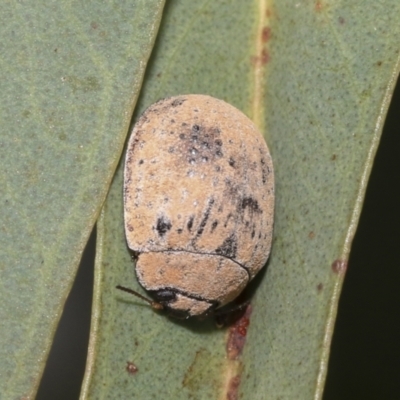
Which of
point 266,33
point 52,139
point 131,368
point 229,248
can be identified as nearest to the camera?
point 52,139

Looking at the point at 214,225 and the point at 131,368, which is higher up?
the point at 214,225

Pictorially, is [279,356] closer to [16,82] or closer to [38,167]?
[38,167]

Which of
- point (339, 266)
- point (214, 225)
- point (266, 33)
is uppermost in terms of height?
point (266, 33)

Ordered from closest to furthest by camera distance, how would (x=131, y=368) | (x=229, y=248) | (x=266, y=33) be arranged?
1. (x=131, y=368)
2. (x=266, y=33)
3. (x=229, y=248)

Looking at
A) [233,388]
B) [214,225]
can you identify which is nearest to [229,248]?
[214,225]

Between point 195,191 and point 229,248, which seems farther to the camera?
point 229,248

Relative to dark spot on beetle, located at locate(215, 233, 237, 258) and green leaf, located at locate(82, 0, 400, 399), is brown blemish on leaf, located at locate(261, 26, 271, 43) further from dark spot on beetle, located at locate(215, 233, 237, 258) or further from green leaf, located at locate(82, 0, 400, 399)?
dark spot on beetle, located at locate(215, 233, 237, 258)

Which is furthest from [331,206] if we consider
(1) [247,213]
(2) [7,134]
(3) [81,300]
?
(3) [81,300]

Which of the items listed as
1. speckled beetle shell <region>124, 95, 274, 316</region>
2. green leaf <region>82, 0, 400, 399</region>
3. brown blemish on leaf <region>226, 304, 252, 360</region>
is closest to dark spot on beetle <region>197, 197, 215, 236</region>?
speckled beetle shell <region>124, 95, 274, 316</region>

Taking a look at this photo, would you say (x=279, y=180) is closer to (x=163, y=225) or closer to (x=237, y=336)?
(x=163, y=225)
